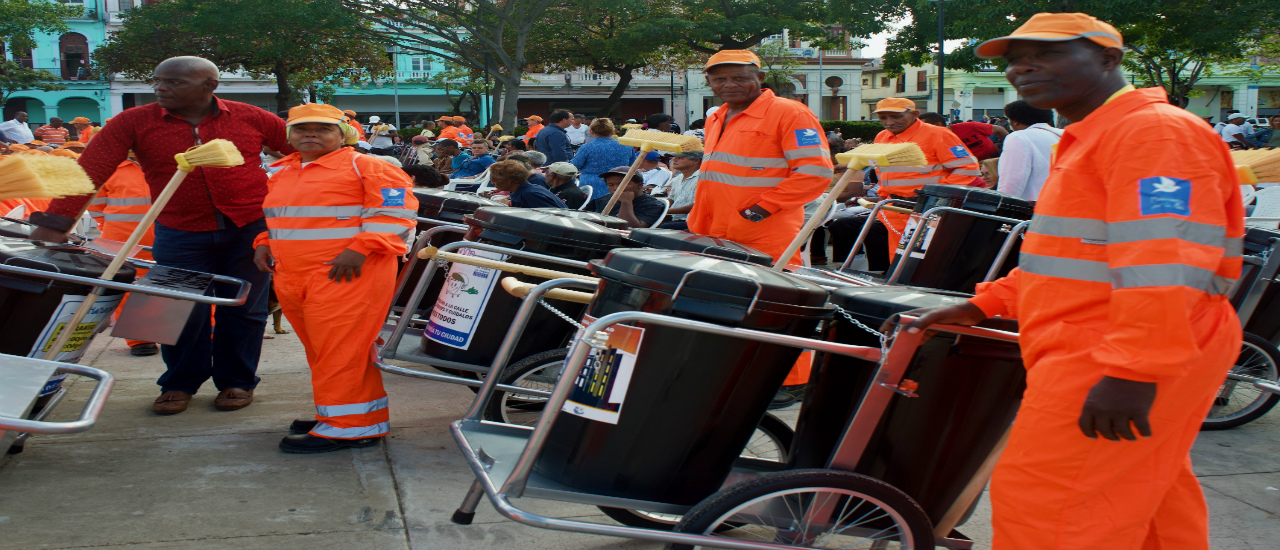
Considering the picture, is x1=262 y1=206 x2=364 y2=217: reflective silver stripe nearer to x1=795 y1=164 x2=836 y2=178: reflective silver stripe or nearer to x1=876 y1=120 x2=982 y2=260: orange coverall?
x1=795 y1=164 x2=836 y2=178: reflective silver stripe

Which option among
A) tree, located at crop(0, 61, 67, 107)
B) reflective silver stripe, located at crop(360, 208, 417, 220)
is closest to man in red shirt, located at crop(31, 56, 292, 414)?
reflective silver stripe, located at crop(360, 208, 417, 220)

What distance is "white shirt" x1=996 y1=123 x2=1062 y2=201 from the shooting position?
228 inches

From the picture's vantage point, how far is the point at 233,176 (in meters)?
4.52

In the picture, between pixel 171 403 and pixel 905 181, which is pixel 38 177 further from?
pixel 905 181

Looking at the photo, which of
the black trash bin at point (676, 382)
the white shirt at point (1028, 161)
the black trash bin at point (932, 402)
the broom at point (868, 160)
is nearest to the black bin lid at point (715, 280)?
the black trash bin at point (676, 382)

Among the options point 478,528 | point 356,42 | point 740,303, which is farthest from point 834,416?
point 356,42

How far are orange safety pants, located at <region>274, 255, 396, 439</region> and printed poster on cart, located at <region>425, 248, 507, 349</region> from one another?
0.90ft

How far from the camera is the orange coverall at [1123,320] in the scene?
1837 millimetres

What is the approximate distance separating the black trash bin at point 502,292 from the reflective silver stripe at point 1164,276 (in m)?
2.61

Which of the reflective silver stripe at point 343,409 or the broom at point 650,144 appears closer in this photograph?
the reflective silver stripe at point 343,409

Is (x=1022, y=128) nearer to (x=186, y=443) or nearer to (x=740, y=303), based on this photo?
(x=740, y=303)

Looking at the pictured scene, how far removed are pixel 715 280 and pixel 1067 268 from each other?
0.86m

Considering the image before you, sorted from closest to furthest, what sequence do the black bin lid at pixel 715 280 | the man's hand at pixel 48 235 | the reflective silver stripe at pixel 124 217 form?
the black bin lid at pixel 715 280
the man's hand at pixel 48 235
the reflective silver stripe at pixel 124 217

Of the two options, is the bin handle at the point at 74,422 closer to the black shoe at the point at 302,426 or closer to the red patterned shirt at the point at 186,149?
the black shoe at the point at 302,426
